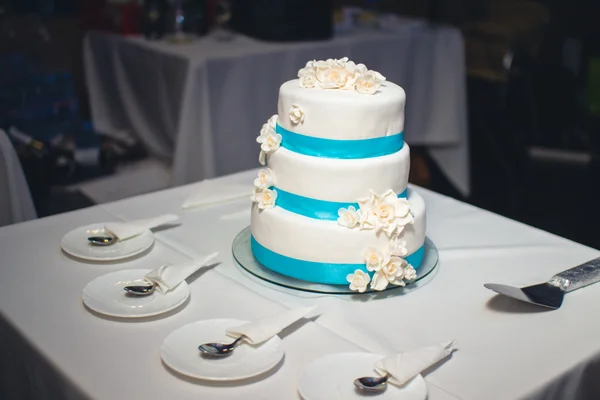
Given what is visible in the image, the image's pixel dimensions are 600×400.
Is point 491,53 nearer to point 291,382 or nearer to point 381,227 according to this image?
point 381,227

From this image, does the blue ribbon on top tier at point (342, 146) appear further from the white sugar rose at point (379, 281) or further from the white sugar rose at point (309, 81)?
the white sugar rose at point (379, 281)

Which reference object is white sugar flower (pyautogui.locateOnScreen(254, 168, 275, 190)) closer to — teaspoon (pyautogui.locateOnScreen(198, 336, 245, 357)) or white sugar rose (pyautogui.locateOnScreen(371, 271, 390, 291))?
white sugar rose (pyautogui.locateOnScreen(371, 271, 390, 291))

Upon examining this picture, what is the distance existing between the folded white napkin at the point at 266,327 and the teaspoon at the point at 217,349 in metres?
0.03

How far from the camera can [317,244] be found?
46.5 inches

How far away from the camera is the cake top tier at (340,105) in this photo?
1149 mm

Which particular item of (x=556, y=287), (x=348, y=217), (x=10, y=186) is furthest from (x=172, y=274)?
(x=10, y=186)

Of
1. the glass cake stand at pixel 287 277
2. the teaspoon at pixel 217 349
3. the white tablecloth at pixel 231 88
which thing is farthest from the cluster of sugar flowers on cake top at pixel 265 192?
the white tablecloth at pixel 231 88

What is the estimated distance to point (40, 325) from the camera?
1.04 m

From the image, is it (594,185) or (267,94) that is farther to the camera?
(594,185)

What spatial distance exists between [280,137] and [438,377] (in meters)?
0.50

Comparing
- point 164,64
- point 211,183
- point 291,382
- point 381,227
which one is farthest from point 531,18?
point 291,382

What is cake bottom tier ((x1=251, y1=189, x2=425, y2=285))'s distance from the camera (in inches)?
46.0

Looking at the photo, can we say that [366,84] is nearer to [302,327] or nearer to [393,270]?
[393,270]

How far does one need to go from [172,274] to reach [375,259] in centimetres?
33
